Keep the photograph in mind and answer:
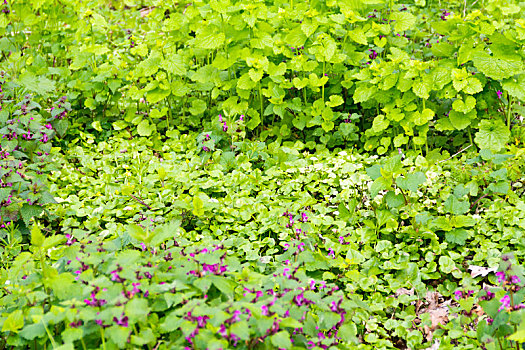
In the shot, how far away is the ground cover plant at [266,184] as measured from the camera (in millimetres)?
2350

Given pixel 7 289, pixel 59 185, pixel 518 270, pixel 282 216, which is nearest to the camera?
pixel 518 270

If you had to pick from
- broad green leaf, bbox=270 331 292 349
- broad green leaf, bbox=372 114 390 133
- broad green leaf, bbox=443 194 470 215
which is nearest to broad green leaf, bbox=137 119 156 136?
broad green leaf, bbox=372 114 390 133

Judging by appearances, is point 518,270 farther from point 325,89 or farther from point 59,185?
point 59,185

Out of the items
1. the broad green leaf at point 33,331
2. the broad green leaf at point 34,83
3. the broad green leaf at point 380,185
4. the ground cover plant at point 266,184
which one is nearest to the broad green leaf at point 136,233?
the ground cover plant at point 266,184

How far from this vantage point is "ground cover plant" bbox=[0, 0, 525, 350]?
7.71ft

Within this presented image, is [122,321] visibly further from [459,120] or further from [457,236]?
[459,120]

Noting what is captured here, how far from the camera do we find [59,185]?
13.6 ft

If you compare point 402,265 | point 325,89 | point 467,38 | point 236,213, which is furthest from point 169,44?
point 402,265

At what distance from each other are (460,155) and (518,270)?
2.03m

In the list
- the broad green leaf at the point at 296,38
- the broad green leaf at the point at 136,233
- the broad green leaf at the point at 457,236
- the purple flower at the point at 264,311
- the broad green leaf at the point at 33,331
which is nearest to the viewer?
the purple flower at the point at 264,311

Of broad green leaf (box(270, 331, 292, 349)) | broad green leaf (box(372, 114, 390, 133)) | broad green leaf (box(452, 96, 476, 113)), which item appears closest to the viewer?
broad green leaf (box(270, 331, 292, 349))

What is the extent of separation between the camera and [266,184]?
4.02 metres

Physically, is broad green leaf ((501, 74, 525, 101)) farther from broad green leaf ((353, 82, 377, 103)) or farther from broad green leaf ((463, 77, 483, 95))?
broad green leaf ((353, 82, 377, 103))

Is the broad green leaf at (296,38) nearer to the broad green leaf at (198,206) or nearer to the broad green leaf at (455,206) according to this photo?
the broad green leaf at (198,206)
